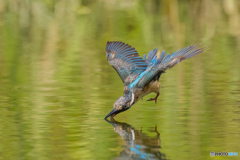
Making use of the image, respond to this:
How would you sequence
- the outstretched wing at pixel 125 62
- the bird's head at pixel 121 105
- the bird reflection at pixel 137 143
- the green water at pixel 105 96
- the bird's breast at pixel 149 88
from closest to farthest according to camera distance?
the bird reflection at pixel 137 143
the green water at pixel 105 96
the bird's head at pixel 121 105
the bird's breast at pixel 149 88
the outstretched wing at pixel 125 62

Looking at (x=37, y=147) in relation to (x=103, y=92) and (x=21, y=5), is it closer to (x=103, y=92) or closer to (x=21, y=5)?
(x=103, y=92)

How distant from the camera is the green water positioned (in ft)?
15.1

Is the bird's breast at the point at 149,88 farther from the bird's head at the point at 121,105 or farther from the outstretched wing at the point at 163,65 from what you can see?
the bird's head at the point at 121,105

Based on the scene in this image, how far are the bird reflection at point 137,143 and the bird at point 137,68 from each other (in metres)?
0.31

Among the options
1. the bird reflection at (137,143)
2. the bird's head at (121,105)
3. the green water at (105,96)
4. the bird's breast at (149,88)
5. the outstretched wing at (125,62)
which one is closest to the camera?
the bird reflection at (137,143)

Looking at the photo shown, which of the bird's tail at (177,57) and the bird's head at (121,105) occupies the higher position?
the bird's tail at (177,57)

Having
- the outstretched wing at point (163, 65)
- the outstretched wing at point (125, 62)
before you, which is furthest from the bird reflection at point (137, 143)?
the outstretched wing at point (125, 62)

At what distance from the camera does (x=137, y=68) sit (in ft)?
20.2

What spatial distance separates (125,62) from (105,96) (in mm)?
698

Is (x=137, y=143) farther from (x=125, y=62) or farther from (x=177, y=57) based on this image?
(x=125, y=62)

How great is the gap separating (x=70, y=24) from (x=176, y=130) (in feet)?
37.8

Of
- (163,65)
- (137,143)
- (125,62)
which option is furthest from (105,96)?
(137,143)

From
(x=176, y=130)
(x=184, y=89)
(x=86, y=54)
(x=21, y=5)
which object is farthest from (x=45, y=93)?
(x=21, y=5)

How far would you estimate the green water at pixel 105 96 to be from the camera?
15.1 feet
